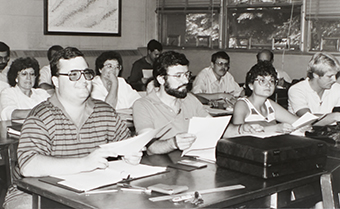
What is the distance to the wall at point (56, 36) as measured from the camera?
7555 millimetres

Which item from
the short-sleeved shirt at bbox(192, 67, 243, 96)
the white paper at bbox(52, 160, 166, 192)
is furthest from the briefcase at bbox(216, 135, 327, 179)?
the short-sleeved shirt at bbox(192, 67, 243, 96)

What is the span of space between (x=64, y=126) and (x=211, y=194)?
936 millimetres

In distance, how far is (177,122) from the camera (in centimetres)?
349

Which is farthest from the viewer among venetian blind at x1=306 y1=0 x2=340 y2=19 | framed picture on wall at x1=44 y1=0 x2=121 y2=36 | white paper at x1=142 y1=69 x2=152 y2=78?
framed picture on wall at x1=44 y1=0 x2=121 y2=36

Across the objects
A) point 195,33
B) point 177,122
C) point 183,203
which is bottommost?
point 183,203

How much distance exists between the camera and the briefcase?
8.30 ft

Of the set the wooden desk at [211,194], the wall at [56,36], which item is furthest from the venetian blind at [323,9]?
the wooden desk at [211,194]

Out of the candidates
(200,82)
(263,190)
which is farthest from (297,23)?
(263,190)

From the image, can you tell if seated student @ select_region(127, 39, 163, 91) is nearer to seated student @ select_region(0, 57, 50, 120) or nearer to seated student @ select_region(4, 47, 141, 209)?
seated student @ select_region(0, 57, 50, 120)

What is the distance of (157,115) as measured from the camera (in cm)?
343

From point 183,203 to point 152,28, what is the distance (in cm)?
790

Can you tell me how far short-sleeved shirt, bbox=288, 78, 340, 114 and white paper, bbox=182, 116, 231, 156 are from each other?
1.84 metres

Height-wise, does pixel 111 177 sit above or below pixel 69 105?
below

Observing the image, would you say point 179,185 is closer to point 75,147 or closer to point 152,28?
point 75,147
